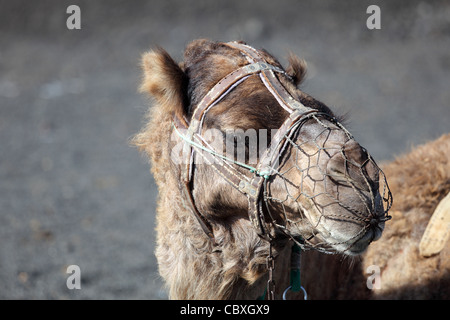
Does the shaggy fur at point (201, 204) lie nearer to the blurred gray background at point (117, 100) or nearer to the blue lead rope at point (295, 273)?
the blue lead rope at point (295, 273)

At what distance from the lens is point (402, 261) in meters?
3.50

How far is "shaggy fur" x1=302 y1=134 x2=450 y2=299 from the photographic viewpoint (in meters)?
3.35

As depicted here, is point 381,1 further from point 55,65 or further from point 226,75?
point 226,75

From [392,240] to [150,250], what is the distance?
3.74 meters

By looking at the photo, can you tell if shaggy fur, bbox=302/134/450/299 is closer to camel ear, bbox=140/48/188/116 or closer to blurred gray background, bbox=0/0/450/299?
blurred gray background, bbox=0/0/450/299

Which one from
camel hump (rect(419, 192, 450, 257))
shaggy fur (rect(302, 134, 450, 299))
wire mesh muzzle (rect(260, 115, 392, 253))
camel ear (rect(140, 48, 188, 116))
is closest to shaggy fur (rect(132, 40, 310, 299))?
camel ear (rect(140, 48, 188, 116))

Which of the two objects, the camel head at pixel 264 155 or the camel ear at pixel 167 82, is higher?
the camel ear at pixel 167 82

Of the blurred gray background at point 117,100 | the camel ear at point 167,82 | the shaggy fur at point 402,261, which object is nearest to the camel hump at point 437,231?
the shaggy fur at point 402,261

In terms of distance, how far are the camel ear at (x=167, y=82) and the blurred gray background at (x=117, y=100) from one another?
1.27 meters

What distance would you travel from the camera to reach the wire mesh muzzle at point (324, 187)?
2240mm

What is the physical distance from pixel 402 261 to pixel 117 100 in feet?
28.8

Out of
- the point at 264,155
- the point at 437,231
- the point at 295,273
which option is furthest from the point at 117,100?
the point at 264,155

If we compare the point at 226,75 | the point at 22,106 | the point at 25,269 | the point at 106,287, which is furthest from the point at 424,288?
the point at 22,106

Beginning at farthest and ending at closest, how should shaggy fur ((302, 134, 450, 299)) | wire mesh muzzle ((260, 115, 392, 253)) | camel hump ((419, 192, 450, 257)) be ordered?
shaggy fur ((302, 134, 450, 299)) → camel hump ((419, 192, 450, 257)) → wire mesh muzzle ((260, 115, 392, 253))
